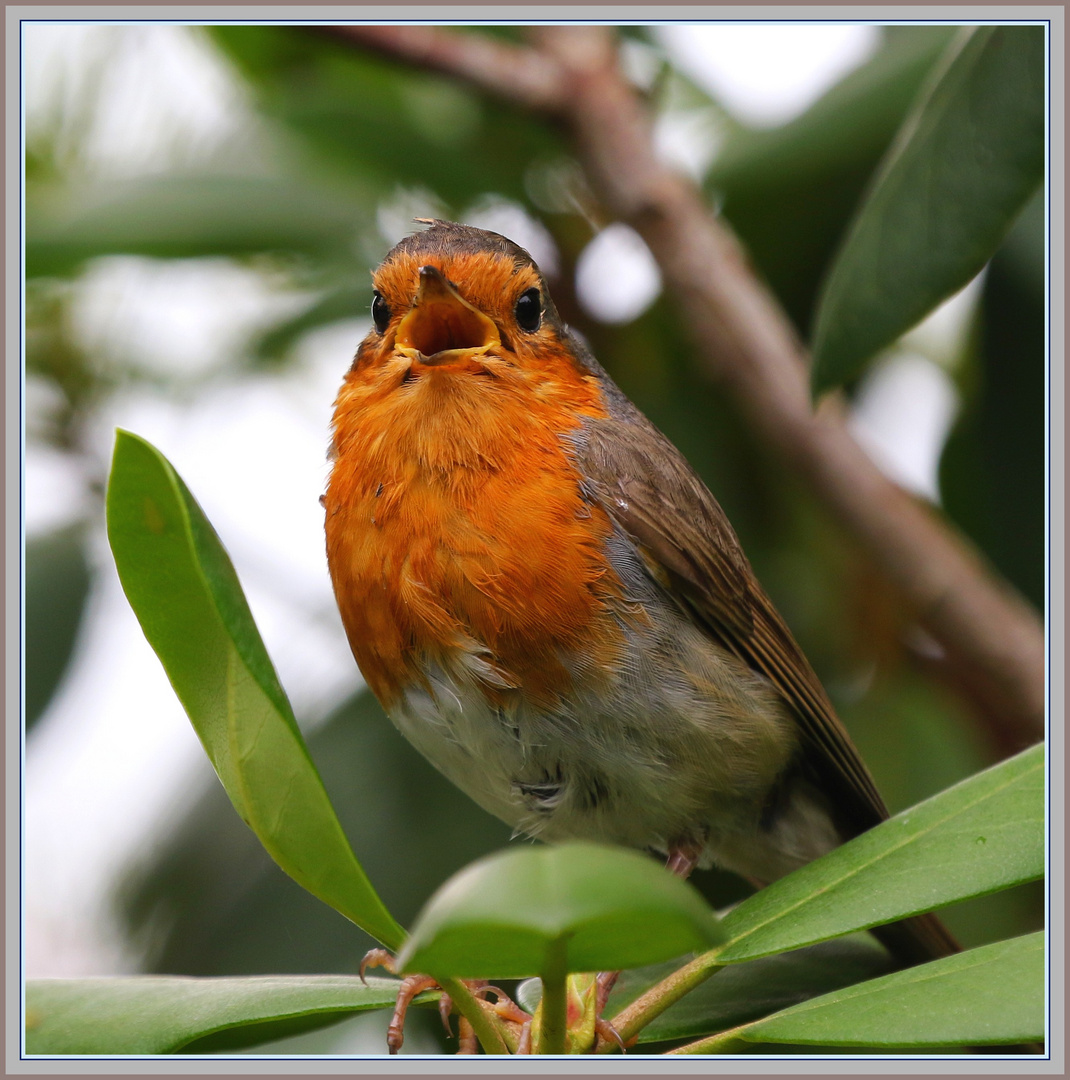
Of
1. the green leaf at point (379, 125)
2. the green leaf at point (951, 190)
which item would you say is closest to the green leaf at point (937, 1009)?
the green leaf at point (951, 190)

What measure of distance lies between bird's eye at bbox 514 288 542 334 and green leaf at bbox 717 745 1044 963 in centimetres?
97

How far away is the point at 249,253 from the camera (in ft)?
8.53

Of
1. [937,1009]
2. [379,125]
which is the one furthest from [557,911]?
[379,125]

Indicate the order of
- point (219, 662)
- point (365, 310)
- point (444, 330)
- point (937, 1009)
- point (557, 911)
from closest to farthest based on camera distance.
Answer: point (557, 911), point (219, 662), point (937, 1009), point (444, 330), point (365, 310)

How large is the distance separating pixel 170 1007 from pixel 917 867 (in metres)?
0.88

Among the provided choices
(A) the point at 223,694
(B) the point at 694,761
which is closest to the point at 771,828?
(B) the point at 694,761

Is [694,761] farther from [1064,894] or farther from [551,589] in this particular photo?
[1064,894]

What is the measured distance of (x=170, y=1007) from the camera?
1373 mm

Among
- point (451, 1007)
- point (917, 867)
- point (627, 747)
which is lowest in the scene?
point (451, 1007)

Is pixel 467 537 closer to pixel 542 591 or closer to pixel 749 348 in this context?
pixel 542 591

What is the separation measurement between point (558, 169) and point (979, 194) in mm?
1303

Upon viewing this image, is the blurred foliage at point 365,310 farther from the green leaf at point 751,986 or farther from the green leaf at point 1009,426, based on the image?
the green leaf at point 751,986

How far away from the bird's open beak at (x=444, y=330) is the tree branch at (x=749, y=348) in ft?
1.91

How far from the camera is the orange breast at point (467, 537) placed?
5.43 feet
